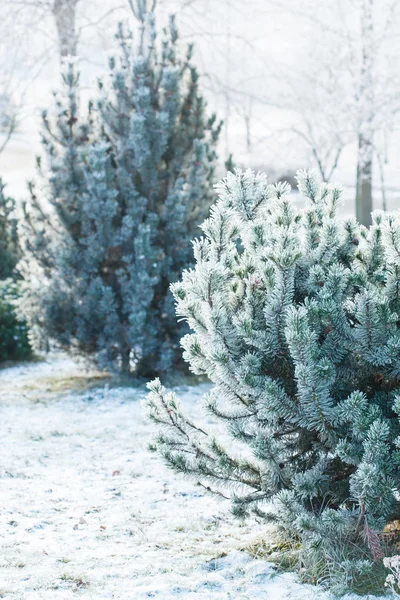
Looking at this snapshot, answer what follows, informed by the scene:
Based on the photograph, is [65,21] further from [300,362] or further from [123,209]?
[300,362]

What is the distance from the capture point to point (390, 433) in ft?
9.30

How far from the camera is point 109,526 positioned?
12.4 feet

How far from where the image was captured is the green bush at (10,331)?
8.88 metres

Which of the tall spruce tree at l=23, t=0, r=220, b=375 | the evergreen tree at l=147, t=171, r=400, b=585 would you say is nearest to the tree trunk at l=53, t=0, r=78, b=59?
the tall spruce tree at l=23, t=0, r=220, b=375

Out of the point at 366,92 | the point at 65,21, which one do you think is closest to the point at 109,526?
the point at 65,21

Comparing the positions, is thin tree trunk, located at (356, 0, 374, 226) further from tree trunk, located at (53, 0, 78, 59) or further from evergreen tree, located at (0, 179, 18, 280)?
evergreen tree, located at (0, 179, 18, 280)

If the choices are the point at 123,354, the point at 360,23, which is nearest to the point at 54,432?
the point at 123,354

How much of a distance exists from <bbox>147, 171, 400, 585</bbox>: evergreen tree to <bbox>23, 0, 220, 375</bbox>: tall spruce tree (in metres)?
3.73

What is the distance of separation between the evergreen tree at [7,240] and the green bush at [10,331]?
120cm

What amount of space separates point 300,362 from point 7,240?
8544mm

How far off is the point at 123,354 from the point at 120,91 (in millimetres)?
2840

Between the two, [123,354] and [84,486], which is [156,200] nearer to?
[123,354]

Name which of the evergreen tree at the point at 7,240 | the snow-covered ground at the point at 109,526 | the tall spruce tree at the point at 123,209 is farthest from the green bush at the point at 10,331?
the snow-covered ground at the point at 109,526

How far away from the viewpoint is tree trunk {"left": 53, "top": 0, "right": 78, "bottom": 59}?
1341 cm
